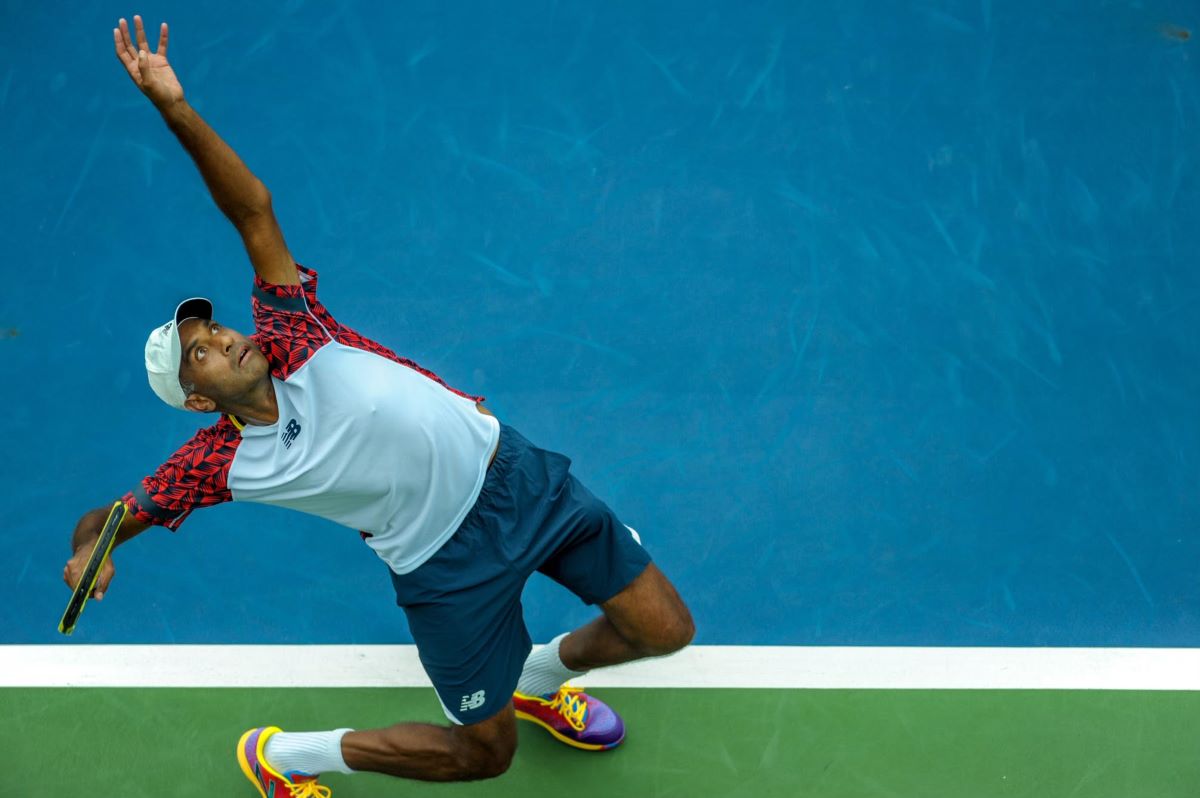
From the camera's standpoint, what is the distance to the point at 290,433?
3.01 m

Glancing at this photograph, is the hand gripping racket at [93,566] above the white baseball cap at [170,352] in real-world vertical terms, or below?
below

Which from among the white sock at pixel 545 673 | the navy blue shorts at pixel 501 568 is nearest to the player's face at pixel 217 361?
the navy blue shorts at pixel 501 568

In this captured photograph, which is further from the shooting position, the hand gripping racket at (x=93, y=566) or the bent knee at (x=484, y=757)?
the bent knee at (x=484, y=757)

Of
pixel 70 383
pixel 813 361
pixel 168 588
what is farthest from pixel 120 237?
pixel 813 361

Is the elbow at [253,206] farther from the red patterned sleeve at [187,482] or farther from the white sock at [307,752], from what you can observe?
the white sock at [307,752]

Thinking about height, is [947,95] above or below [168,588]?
above

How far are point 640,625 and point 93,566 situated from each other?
4.61 ft

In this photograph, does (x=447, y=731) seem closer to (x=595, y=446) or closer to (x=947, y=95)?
(x=595, y=446)

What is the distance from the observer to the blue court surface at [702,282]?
4.12 metres

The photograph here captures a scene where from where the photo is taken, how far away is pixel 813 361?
4.37m

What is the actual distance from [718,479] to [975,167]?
1.55 m

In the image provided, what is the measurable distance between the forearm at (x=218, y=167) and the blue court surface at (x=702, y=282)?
152 centimetres

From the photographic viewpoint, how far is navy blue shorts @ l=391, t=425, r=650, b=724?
3158 millimetres

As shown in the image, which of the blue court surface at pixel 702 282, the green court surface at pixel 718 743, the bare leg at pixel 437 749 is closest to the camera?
the bare leg at pixel 437 749
